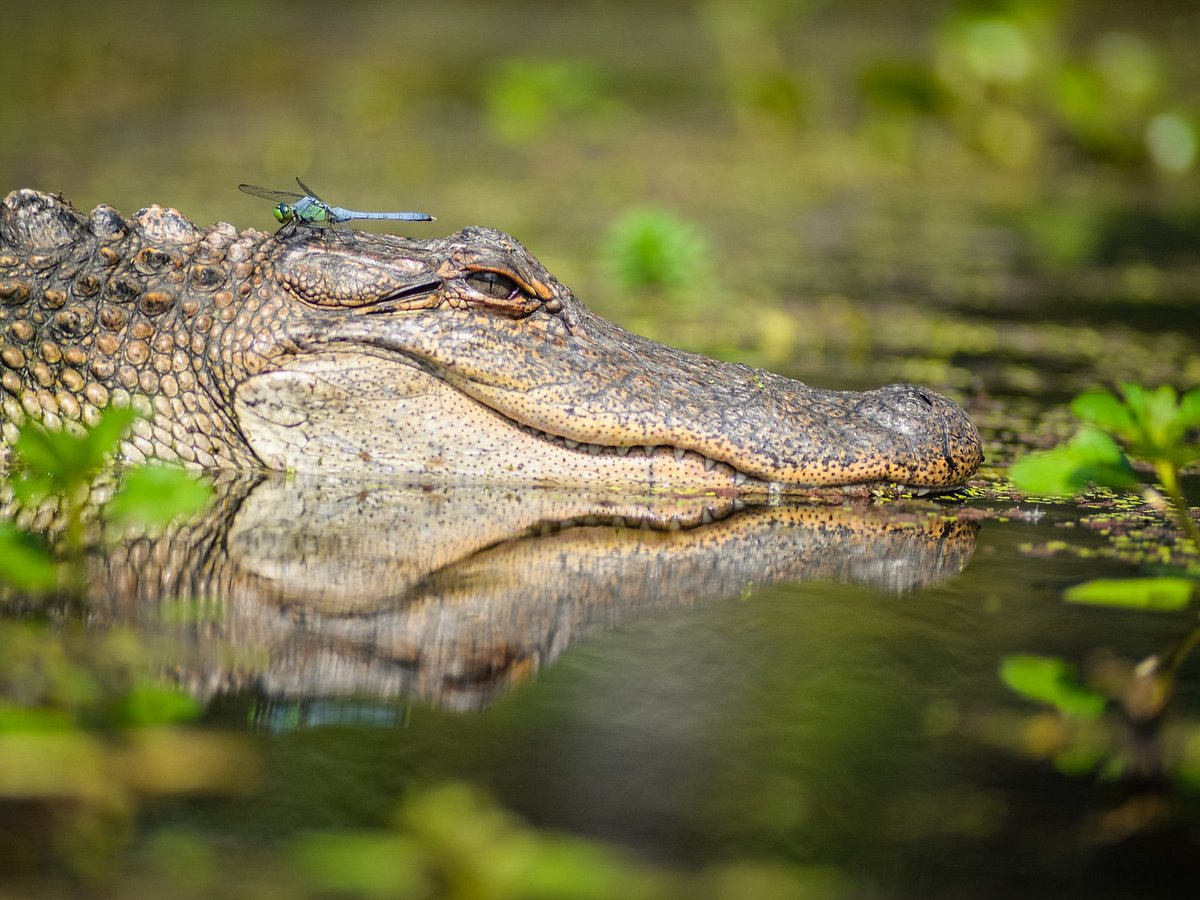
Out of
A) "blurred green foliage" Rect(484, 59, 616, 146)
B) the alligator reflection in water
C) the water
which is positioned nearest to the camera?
the water

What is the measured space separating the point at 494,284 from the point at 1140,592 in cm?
212

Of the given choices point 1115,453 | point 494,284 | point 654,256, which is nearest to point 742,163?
point 654,256

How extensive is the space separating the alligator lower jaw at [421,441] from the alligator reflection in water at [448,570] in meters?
0.07

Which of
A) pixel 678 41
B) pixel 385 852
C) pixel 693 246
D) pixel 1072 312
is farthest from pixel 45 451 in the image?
pixel 678 41

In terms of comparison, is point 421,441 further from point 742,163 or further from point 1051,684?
point 742,163

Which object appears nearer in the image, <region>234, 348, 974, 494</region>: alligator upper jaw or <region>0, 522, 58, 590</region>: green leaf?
<region>0, 522, 58, 590</region>: green leaf

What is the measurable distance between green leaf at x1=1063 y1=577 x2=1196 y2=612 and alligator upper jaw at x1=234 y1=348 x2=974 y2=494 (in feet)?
3.65

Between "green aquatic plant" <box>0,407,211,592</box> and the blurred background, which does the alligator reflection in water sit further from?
the blurred background

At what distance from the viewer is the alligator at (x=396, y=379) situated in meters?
4.47

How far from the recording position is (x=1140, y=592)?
11.5 ft

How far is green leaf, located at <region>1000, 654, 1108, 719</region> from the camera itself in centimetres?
297

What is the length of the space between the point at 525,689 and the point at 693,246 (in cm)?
604

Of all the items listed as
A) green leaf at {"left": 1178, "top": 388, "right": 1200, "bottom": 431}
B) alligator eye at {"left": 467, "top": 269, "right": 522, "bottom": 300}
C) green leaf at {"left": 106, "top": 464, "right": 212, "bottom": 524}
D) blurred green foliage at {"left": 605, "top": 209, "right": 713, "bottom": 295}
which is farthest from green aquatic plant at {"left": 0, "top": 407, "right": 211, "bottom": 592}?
blurred green foliage at {"left": 605, "top": 209, "right": 713, "bottom": 295}

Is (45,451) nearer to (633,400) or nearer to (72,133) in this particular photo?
(633,400)
